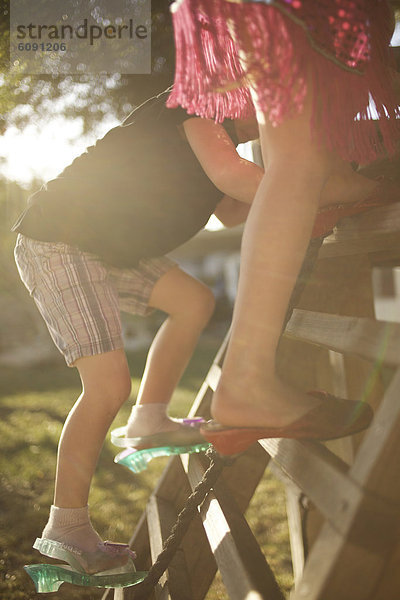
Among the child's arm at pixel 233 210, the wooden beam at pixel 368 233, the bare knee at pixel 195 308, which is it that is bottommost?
the bare knee at pixel 195 308

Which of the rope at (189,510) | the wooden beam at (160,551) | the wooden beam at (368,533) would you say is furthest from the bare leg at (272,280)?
the wooden beam at (160,551)

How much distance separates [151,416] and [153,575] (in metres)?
0.47

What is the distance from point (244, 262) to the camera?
1234 mm

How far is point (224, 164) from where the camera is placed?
1448 millimetres

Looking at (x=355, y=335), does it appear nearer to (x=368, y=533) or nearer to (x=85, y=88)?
(x=368, y=533)

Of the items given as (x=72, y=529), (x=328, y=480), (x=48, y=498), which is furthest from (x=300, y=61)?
(x=48, y=498)

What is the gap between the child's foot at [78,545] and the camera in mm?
1622

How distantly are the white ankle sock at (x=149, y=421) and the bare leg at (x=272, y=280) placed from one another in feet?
2.15

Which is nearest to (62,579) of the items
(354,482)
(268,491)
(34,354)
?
(354,482)

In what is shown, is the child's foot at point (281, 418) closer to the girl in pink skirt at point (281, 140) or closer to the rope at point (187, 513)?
the girl in pink skirt at point (281, 140)

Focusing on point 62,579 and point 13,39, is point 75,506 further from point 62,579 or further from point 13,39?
point 13,39

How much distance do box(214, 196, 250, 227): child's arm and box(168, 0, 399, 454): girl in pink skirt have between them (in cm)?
77

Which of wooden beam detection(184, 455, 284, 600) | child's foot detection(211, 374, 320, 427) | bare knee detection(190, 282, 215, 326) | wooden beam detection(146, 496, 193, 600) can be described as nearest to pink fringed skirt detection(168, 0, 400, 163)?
child's foot detection(211, 374, 320, 427)

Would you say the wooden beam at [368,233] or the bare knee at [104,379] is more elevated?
the wooden beam at [368,233]
